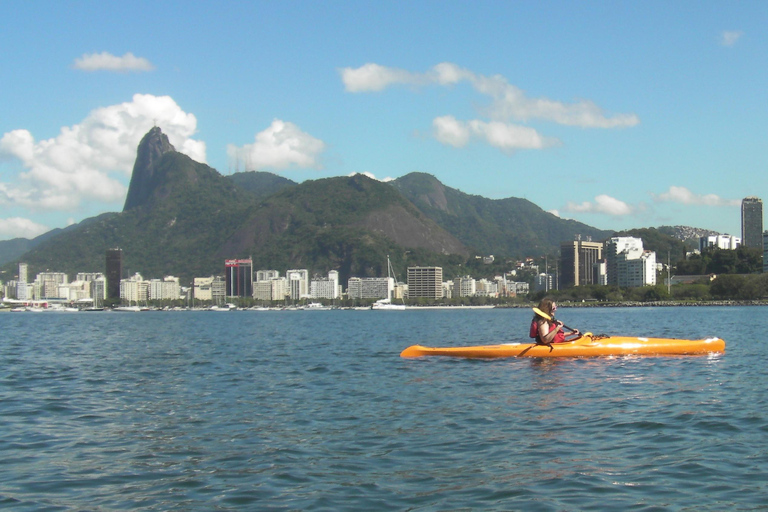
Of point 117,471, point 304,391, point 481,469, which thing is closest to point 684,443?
point 481,469

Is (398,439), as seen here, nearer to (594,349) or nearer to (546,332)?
(546,332)

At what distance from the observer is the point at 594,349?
2331cm

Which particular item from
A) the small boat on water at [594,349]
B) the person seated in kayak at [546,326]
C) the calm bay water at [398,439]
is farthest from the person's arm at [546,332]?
the calm bay water at [398,439]

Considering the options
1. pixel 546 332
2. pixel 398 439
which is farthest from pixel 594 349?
pixel 398 439

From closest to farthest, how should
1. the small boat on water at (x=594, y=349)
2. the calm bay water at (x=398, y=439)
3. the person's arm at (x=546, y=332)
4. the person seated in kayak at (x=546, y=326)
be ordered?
the calm bay water at (x=398, y=439), the person seated in kayak at (x=546, y=326), the person's arm at (x=546, y=332), the small boat on water at (x=594, y=349)

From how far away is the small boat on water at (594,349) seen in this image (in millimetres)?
22828

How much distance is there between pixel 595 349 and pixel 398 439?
42.3 ft

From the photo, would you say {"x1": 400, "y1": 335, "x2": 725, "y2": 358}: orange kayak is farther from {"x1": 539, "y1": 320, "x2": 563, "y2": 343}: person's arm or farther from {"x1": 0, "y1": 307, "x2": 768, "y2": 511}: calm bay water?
{"x1": 0, "y1": 307, "x2": 768, "y2": 511}: calm bay water

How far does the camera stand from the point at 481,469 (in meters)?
9.98

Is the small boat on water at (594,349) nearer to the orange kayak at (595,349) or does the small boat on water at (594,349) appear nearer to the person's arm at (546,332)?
the orange kayak at (595,349)

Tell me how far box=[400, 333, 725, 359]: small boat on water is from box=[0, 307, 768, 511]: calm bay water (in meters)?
0.81

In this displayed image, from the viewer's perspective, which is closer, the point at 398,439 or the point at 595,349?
the point at 398,439

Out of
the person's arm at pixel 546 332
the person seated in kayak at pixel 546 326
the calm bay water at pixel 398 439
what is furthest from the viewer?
the person's arm at pixel 546 332

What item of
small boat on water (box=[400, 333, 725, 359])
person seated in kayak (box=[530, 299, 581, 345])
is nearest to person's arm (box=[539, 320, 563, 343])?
person seated in kayak (box=[530, 299, 581, 345])
